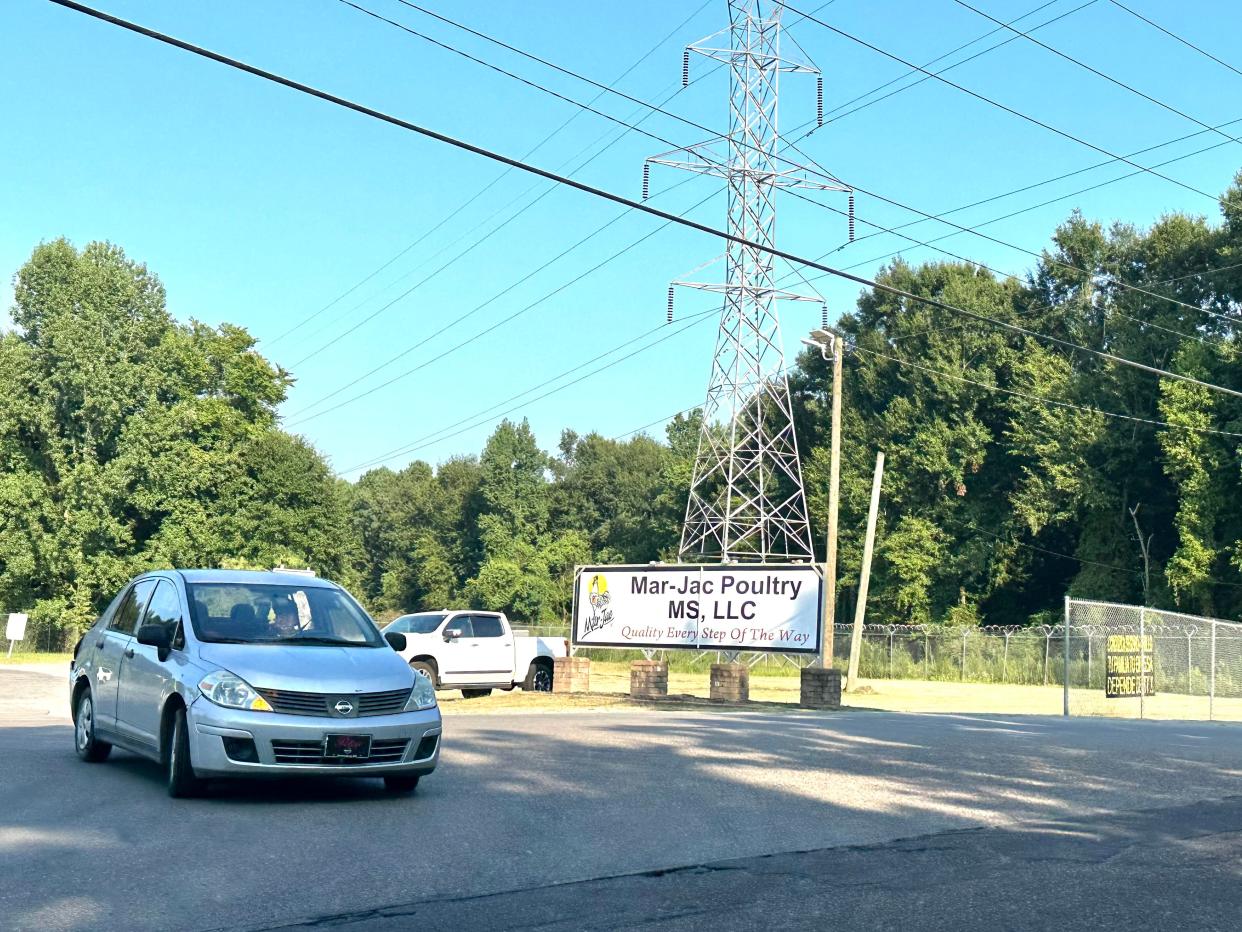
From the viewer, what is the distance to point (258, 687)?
9.04 m

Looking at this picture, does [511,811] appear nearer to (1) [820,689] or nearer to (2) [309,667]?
(2) [309,667]

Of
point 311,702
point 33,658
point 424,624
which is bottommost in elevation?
point 33,658

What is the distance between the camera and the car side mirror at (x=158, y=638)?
32.1 ft

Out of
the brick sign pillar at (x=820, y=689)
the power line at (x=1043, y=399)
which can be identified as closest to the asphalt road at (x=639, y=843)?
the brick sign pillar at (x=820, y=689)

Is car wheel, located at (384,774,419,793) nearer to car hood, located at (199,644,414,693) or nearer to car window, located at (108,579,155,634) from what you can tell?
car hood, located at (199,644,414,693)

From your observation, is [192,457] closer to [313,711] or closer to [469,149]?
[469,149]

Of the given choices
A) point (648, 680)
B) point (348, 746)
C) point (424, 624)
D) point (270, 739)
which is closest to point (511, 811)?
point (348, 746)

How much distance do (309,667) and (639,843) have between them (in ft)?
9.11

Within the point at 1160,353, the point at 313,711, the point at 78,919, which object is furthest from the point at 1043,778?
the point at 1160,353

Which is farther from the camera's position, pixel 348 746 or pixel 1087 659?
pixel 1087 659

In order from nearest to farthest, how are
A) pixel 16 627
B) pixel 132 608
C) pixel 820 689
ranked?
1. pixel 132 608
2. pixel 820 689
3. pixel 16 627

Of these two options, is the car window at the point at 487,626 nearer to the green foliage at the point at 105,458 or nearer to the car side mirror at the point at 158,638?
the car side mirror at the point at 158,638

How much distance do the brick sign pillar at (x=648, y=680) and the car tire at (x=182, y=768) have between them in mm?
17691

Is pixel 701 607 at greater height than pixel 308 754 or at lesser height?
greater
